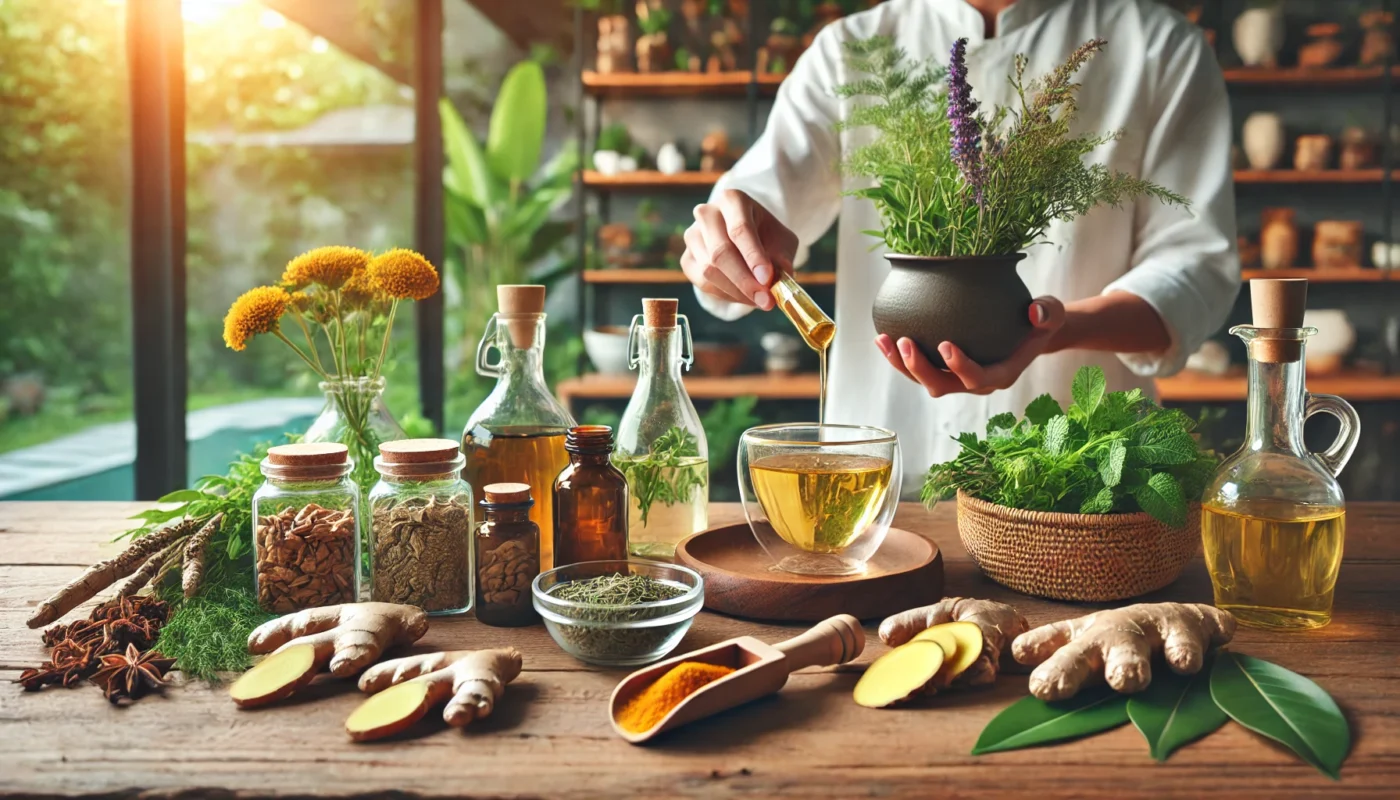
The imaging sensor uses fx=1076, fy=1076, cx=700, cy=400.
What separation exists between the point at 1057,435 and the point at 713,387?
304 cm

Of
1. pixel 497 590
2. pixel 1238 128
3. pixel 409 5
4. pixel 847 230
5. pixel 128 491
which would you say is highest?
pixel 409 5

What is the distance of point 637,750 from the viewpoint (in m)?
0.80

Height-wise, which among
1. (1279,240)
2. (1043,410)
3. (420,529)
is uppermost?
(1279,240)

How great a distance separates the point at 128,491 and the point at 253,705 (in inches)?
74.8

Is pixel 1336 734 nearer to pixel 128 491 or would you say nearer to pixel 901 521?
pixel 901 521

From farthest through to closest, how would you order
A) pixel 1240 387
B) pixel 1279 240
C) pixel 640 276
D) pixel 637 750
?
pixel 640 276 → pixel 1279 240 → pixel 1240 387 → pixel 637 750

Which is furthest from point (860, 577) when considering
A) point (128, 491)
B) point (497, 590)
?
point (128, 491)

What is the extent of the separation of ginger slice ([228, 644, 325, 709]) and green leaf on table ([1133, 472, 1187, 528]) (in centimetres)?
80

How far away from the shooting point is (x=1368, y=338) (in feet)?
14.2

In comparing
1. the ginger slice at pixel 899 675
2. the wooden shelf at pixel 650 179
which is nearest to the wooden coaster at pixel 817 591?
the ginger slice at pixel 899 675

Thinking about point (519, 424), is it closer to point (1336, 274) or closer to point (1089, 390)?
point (1089, 390)

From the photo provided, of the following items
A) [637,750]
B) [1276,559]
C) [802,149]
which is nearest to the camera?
[637,750]

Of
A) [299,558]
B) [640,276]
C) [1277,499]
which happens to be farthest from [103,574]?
[640,276]

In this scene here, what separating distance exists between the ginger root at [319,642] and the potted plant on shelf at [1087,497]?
575mm
